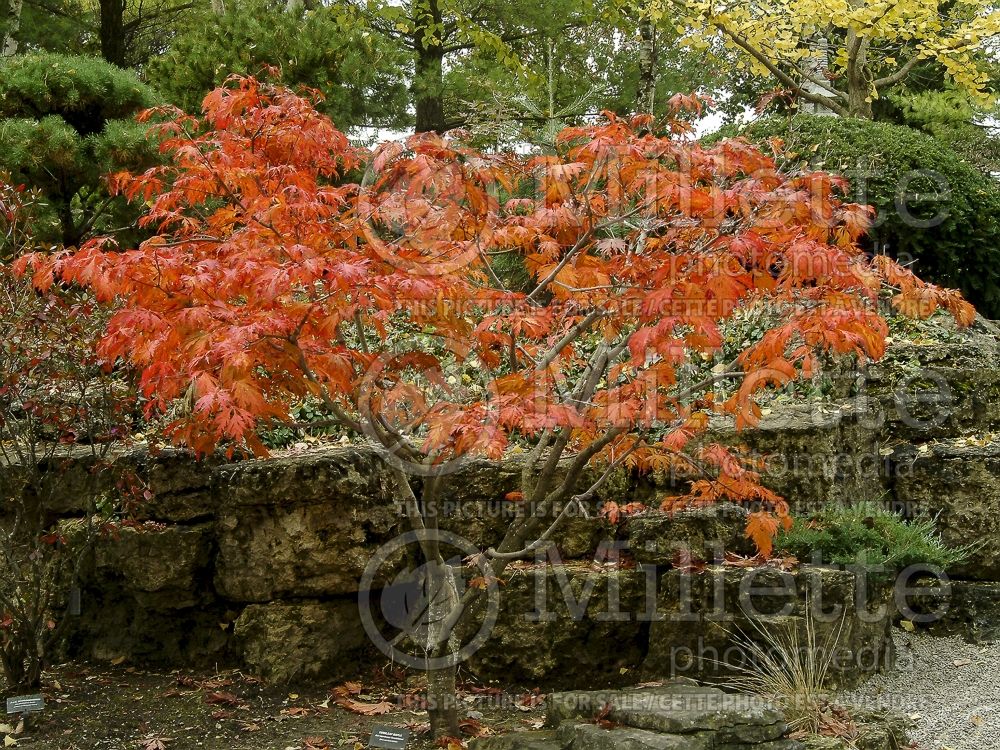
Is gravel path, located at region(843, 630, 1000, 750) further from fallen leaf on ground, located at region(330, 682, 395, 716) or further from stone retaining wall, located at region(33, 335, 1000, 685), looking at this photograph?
fallen leaf on ground, located at region(330, 682, 395, 716)

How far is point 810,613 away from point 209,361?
3.58 metres

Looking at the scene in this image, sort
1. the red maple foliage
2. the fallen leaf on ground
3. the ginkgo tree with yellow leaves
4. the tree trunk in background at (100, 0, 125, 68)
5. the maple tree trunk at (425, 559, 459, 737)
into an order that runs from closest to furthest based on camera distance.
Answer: the red maple foliage
the maple tree trunk at (425, 559, 459, 737)
the fallen leaf on ground
the ginkgo tree with yellow leaves
the tree trunk in background at (100, 0, 125, 68)

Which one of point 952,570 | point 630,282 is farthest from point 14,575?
point 952,570

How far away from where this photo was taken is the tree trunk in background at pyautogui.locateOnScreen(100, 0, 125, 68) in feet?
39.6

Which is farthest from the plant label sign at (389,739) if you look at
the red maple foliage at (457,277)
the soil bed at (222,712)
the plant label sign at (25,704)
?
the plant label sign at (25,704)

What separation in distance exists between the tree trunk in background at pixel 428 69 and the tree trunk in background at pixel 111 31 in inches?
151

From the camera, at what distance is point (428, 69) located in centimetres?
1191

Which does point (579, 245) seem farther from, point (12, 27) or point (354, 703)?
point (12, 27)

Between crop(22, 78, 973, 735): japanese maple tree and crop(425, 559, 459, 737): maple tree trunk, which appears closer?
crop(22, 78, 973, 735): japanese maple tree

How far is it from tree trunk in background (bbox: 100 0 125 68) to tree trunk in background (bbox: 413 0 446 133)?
384cm

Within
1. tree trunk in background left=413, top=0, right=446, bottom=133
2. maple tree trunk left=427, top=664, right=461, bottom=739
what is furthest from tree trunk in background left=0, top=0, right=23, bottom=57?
maple tree trunk left=427, top=664, right=461, bottom=739

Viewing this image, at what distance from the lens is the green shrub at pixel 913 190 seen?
26.5ft

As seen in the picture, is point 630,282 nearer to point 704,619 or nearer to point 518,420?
point 518,420

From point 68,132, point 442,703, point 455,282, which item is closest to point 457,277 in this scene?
point 455,282
